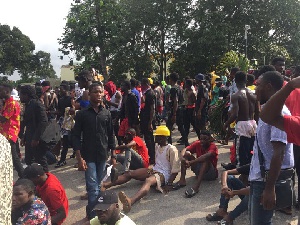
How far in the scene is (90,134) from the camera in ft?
13.7

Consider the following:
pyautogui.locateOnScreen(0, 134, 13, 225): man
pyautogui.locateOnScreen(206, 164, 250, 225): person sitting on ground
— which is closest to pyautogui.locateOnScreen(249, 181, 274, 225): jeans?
pyautogui.locateOnScreen(206, 164, 250, 225): person sitting on ground

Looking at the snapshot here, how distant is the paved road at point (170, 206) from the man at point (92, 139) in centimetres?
64

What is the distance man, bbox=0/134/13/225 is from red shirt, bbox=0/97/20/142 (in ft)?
14.7

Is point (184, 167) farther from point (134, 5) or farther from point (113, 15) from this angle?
point (134, 5)

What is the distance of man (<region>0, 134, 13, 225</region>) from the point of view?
1057 mm

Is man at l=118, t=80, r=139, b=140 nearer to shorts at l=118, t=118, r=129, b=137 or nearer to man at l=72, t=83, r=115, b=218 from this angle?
shorts at l=118, t=118, r=129, b=137

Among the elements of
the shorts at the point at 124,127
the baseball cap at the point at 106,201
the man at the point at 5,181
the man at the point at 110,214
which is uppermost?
the man at the point at 5,181

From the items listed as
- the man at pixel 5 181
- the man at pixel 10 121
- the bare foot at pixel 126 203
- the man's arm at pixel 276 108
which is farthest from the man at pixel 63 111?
the man at pixel 5 181

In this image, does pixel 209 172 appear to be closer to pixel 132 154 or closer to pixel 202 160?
pixel 202 160

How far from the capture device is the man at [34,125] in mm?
5129

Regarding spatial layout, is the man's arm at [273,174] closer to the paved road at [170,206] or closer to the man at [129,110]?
the paved road at [170,206]

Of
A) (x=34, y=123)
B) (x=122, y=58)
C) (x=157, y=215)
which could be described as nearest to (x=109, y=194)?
(x=157, y=215)

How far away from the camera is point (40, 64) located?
46.4 meters

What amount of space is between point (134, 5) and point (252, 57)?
24.8 ft
